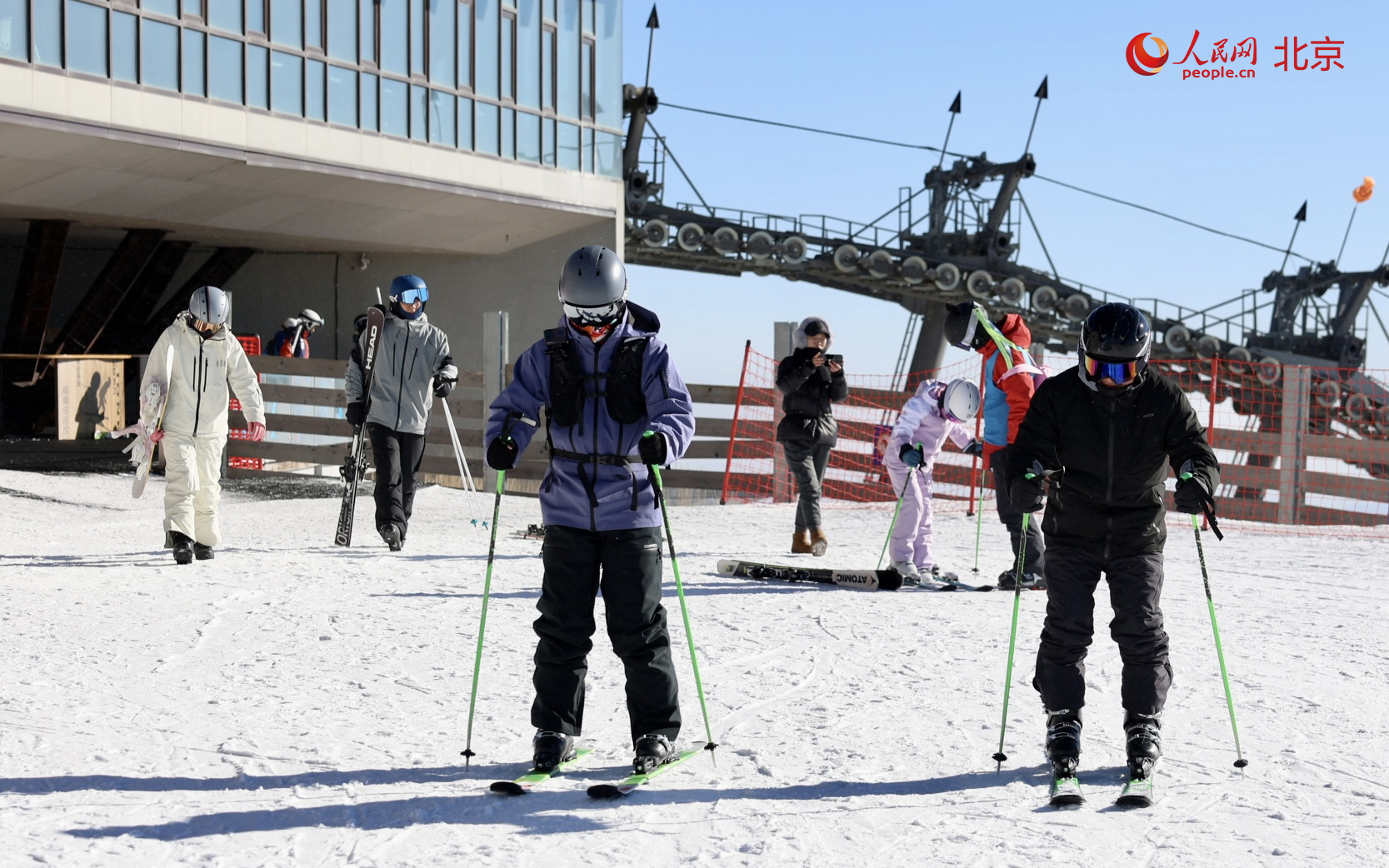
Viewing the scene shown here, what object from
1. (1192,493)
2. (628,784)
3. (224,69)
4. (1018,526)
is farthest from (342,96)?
(1192,493)

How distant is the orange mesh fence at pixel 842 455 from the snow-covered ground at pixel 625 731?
609 cm

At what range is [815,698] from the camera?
523 cm

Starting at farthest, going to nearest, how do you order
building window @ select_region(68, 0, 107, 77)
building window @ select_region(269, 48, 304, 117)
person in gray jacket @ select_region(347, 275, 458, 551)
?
building window @ select_region(269, 48, 304, 117)
building window @ select_region(68, 0, 107, 77)
person in gray jacket @ select_region(347, 275, 458, 551)

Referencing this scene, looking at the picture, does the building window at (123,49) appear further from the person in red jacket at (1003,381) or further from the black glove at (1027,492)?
the black glove at (1027,492)

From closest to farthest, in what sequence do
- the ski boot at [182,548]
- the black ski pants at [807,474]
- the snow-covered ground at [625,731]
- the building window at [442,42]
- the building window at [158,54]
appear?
the snow-covered ground at [625,731] < the ski boot at [182,548] < the black ski pants at [807,474] < the building window at [158,54] < the building window at [442,42]

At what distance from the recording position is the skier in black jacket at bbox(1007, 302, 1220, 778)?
13.4 feet

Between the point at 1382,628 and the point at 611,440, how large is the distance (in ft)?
16.2

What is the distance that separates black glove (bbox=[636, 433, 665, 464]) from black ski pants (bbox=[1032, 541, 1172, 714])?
4.26 ft

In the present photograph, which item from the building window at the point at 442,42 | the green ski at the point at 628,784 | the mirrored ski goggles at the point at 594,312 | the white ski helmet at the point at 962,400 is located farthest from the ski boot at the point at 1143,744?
the building window at the point at 442,42

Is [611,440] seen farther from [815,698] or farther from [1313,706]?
[1313,706]

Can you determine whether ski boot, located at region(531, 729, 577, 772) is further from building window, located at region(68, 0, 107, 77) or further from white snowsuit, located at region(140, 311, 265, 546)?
building window, located at region(68, 0, 107, 77)

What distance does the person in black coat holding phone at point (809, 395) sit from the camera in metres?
9.09

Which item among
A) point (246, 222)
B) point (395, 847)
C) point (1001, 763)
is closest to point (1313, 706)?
point (1001, 763)

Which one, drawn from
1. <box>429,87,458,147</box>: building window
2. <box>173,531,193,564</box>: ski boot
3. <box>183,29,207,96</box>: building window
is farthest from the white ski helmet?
<box>429,87,458,147</box>: building window
